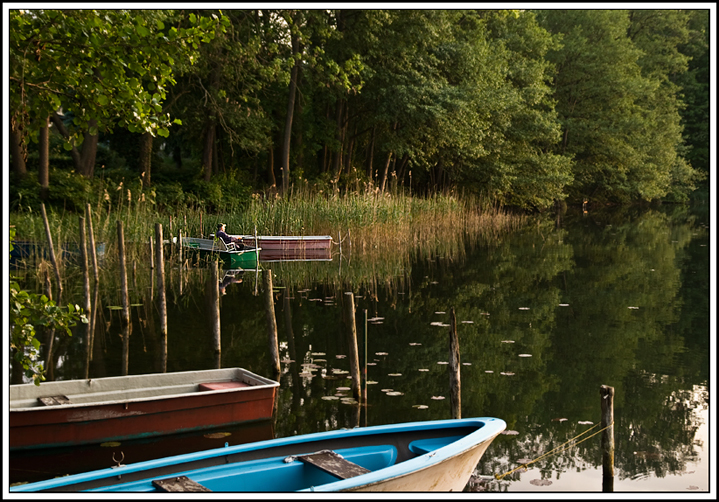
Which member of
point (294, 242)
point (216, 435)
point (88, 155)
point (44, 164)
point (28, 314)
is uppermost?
point (88, 155)

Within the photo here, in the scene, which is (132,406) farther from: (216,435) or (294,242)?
(294,242)

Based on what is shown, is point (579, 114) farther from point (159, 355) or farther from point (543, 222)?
point (159, 355)

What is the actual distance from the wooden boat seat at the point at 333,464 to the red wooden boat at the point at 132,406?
2191mm

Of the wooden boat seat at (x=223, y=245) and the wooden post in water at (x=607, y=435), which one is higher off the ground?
the wooden boat seat at (x=223, y=245)

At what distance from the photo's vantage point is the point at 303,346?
11.4 metres

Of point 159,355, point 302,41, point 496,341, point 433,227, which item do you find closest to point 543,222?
point 433,227

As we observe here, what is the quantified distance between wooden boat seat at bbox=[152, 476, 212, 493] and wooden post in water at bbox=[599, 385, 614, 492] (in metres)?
3.13

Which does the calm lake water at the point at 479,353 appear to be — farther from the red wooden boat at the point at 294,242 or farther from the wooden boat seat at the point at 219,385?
the red wooden boat at the point at 294,242

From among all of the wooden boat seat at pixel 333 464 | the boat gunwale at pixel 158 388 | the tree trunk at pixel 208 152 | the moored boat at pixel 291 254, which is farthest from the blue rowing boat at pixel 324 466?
the tree trunk at pixel 208 152

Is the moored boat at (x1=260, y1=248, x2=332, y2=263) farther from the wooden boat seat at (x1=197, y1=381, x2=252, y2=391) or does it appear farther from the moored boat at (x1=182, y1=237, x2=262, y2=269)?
the wooden boat seat at (x1=197, y1=381, x2=252, y2=391)

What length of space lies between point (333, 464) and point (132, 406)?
2566mm

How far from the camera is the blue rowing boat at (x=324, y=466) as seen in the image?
199 inches

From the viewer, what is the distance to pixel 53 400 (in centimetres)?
729

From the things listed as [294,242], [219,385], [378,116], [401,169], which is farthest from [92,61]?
[401,169]
